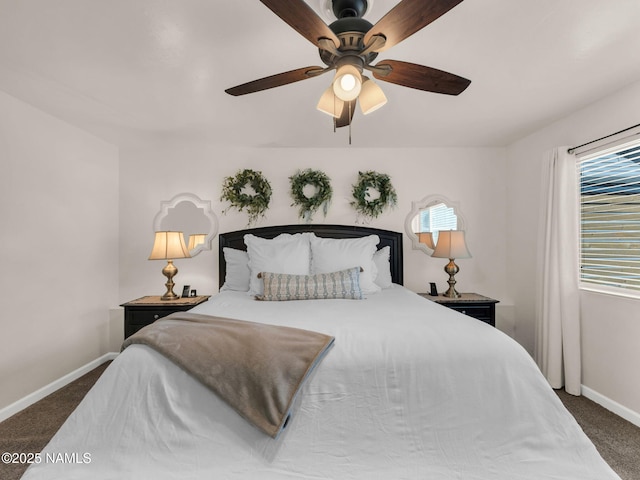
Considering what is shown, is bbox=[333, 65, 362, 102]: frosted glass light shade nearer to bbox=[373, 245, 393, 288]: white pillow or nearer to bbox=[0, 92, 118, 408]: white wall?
bbox=[373, 245, 393, 288]: white pillow

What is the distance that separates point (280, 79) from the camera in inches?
65.7

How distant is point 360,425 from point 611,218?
2671mm

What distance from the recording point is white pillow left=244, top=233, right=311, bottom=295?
2.85 m

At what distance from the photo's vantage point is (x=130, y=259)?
3.72 m

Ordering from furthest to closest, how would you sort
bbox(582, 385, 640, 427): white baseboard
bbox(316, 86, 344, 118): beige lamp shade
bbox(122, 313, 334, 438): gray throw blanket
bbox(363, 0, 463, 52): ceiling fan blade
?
bbox(582, 385, 640, 427): white baseboard → bbox(316, 86, 344, 118): beige lamp shade → bbox(122, 313, 334, 438): gray throw blanket → bbox(363, 0, 463, 52): ceiling fan blade

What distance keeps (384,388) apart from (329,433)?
0.29m

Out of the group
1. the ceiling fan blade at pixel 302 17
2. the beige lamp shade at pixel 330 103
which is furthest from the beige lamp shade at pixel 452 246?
the ceiling fan blade at pixel 302 17

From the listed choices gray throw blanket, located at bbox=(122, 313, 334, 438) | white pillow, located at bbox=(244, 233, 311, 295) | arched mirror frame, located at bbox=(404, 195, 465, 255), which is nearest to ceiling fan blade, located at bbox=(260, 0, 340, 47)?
gray throw blanket, located at bbox=(122, 313, 334, 438)

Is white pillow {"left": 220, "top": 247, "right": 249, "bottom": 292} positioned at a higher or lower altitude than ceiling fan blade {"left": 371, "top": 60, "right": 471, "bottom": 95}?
lower

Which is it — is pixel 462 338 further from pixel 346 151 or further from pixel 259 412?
pixel 346 151

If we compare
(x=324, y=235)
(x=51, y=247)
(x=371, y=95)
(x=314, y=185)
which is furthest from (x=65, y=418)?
(x=371, y=95)

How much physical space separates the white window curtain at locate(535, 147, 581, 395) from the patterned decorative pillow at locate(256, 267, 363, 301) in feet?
5.89

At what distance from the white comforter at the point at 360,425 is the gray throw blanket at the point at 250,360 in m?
0.05

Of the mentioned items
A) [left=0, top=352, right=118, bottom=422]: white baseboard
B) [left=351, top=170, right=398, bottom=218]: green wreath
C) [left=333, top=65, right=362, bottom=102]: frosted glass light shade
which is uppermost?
[left=333, top=65, right=362, bottom=102]: frosted glass light shade
